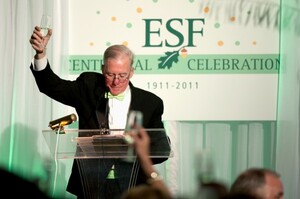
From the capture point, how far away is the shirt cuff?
15.2ft

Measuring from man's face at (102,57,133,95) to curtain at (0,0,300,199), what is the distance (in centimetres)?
181

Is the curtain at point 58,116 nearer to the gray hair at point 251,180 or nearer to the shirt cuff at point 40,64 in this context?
the shirt cuff at point 40,64

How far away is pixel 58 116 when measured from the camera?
647cm

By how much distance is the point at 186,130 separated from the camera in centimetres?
653

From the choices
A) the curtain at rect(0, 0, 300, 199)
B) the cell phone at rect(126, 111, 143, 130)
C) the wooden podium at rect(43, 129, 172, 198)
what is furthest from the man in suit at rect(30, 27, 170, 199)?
the cell phone at rect(126, 111, 143, 130)

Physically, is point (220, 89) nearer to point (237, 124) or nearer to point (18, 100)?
point (237, 124)

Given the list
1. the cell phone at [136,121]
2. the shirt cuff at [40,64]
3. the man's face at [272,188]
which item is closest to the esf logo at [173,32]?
the shirt cuff at [40,64]

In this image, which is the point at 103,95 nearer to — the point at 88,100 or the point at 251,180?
the point at 88,100

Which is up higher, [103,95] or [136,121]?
[103,95]

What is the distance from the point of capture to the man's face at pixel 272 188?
293 cm

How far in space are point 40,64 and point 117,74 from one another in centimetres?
48

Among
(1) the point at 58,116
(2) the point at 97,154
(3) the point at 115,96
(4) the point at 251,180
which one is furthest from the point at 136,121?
(1) the point at 58,116

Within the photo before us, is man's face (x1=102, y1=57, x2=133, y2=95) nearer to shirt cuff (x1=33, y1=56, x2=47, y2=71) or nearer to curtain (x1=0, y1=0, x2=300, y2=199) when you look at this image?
shirt cuff (x1=33, y1=56, x2=47, y2=71)

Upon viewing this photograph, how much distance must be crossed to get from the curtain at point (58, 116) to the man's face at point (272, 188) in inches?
136
